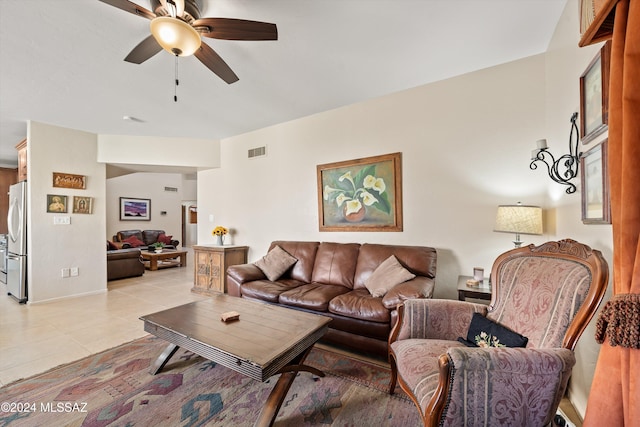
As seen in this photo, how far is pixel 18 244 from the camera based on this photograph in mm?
3762

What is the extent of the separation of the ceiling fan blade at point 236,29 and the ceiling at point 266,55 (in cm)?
21

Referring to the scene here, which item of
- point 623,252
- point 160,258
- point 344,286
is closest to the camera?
point 623,252

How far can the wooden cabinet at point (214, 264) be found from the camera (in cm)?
395

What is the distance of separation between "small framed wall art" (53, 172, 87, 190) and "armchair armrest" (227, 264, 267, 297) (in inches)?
122

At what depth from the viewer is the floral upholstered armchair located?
1.04 m

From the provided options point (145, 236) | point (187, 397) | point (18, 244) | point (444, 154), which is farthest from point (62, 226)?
point (444, 154)

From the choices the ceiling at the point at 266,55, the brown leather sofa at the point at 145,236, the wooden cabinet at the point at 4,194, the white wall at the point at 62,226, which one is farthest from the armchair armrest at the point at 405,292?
the wooden cabinet at the point at 4,194

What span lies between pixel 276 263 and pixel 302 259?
1.09 ft

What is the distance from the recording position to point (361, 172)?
10.8 feet

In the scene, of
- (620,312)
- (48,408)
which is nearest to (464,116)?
(620,312)

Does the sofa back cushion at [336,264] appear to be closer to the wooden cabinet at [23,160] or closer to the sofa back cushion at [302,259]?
the sofa back cushion at [302,259]

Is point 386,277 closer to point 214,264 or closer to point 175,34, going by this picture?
point 175,34

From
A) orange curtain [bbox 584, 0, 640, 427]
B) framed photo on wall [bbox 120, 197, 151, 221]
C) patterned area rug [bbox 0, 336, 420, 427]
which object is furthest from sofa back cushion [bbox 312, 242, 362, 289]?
framed photo on wall [bbox 120, 197, 151, 221]

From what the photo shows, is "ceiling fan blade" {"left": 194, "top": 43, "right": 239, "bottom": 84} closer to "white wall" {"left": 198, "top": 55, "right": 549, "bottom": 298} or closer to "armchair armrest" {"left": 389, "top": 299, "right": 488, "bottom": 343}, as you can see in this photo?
"white wall" {"left": 198, "top": 55, "right": 549, "bottom": 298}
